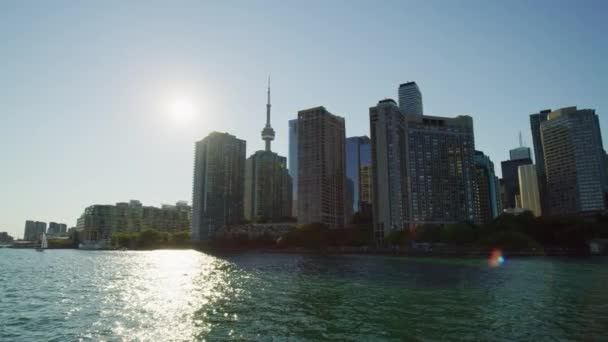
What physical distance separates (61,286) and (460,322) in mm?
62920

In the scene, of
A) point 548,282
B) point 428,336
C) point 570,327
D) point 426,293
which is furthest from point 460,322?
point 548,282

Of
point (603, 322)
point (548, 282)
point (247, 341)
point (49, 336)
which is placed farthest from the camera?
point (548, 282)

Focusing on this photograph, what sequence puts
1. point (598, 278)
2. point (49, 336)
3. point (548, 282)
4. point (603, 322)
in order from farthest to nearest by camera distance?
1. point (598, 278)
2. point (548, 282)
3. point (603, 322)
4. point (49, 336)

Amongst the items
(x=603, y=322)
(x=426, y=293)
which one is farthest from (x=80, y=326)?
(x=603, y=322)

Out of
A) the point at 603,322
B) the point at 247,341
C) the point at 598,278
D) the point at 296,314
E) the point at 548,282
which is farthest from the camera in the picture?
the point at 598,278

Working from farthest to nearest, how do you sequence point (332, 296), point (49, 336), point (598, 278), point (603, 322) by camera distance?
point (598, 278) < point (332, 296) < point (603, 322) < point (49, 336)

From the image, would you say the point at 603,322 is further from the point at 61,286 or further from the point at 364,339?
the point at 61,286

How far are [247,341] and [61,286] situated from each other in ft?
171

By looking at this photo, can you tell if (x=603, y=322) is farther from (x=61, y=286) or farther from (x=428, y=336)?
(x=61, y=286)

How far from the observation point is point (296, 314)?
41.0m

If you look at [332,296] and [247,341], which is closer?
[247,341]

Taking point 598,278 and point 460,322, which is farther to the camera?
point 598,278

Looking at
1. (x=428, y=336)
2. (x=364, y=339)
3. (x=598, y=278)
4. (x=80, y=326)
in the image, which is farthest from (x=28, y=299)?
(x=598, y=278)

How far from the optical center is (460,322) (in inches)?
1415
